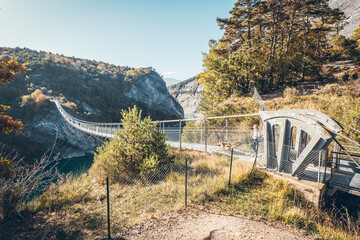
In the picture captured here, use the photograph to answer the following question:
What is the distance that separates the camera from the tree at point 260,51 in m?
17.0

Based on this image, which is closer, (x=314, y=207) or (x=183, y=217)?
(x=183, y=217)

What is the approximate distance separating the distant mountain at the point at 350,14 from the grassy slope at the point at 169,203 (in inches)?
2375

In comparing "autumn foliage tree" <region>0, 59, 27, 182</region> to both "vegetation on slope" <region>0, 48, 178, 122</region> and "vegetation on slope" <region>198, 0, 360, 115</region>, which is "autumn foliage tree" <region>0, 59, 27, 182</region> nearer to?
"vegetation on slope" <region>198, 0, 360, 115</region>

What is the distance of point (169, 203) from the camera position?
511 cm

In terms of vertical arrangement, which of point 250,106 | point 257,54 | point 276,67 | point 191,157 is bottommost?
point 191,157

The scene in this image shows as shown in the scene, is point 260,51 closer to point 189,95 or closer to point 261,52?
point 261,52

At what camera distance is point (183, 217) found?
4461 mm

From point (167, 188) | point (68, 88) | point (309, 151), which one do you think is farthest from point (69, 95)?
point (309, 151)

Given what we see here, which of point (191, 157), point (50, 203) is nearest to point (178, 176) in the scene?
point (191, 157)

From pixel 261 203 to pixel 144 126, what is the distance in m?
5.53

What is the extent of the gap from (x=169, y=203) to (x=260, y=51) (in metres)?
19.6

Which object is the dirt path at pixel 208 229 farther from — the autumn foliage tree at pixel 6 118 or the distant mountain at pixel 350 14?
the distant mountain at pixel 350 14

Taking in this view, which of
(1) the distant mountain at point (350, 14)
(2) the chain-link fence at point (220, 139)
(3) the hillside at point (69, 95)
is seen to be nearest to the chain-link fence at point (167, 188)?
(2) the chain-link fence at point (220, 139)

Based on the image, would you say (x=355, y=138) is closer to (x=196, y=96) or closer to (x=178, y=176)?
(x=178, y=176)
